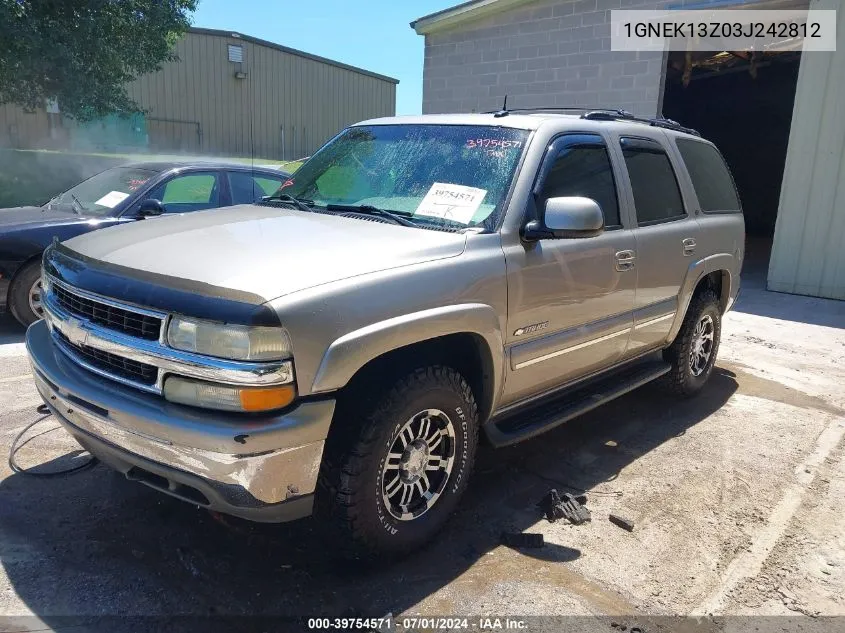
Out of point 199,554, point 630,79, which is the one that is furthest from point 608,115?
point 630,79

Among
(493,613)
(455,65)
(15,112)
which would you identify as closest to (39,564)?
(493,613)

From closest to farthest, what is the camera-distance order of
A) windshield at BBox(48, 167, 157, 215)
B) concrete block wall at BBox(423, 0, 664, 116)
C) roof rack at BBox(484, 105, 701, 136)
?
1. roof rack at BBox(484, 105, 701, 136)
2. windshield at BBox(48, 167, 157, 215)
3. concrete block wall at BBox(423, 0, 664, 116)

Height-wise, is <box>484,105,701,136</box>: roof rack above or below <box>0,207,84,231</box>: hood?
above

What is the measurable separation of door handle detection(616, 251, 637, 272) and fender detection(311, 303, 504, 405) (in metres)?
1.15

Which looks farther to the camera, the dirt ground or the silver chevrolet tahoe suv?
the dirt ground

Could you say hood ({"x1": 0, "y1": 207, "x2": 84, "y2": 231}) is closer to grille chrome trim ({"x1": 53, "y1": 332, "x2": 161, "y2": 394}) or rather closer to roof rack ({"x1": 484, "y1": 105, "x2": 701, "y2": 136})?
grille chrome trim ({"x1": 53, "y1": 332, "x2": 161, "y2": 394})

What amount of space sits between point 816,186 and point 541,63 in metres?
4.64

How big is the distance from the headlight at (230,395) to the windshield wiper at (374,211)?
47.1 inches

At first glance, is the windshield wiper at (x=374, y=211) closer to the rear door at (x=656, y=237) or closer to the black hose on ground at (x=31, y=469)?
the rear door at (x=656, y=237)

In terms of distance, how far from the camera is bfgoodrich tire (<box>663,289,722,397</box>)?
505 cm

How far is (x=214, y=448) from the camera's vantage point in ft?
7.62

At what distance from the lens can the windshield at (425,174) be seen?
3.32 metres

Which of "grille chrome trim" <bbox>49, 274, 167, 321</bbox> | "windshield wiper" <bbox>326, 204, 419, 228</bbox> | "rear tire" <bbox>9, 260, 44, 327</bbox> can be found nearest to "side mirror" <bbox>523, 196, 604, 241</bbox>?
"windshield wiper" <bbox>326, 204, 419, 228</bbox>

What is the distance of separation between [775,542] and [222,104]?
28233 millimetres
